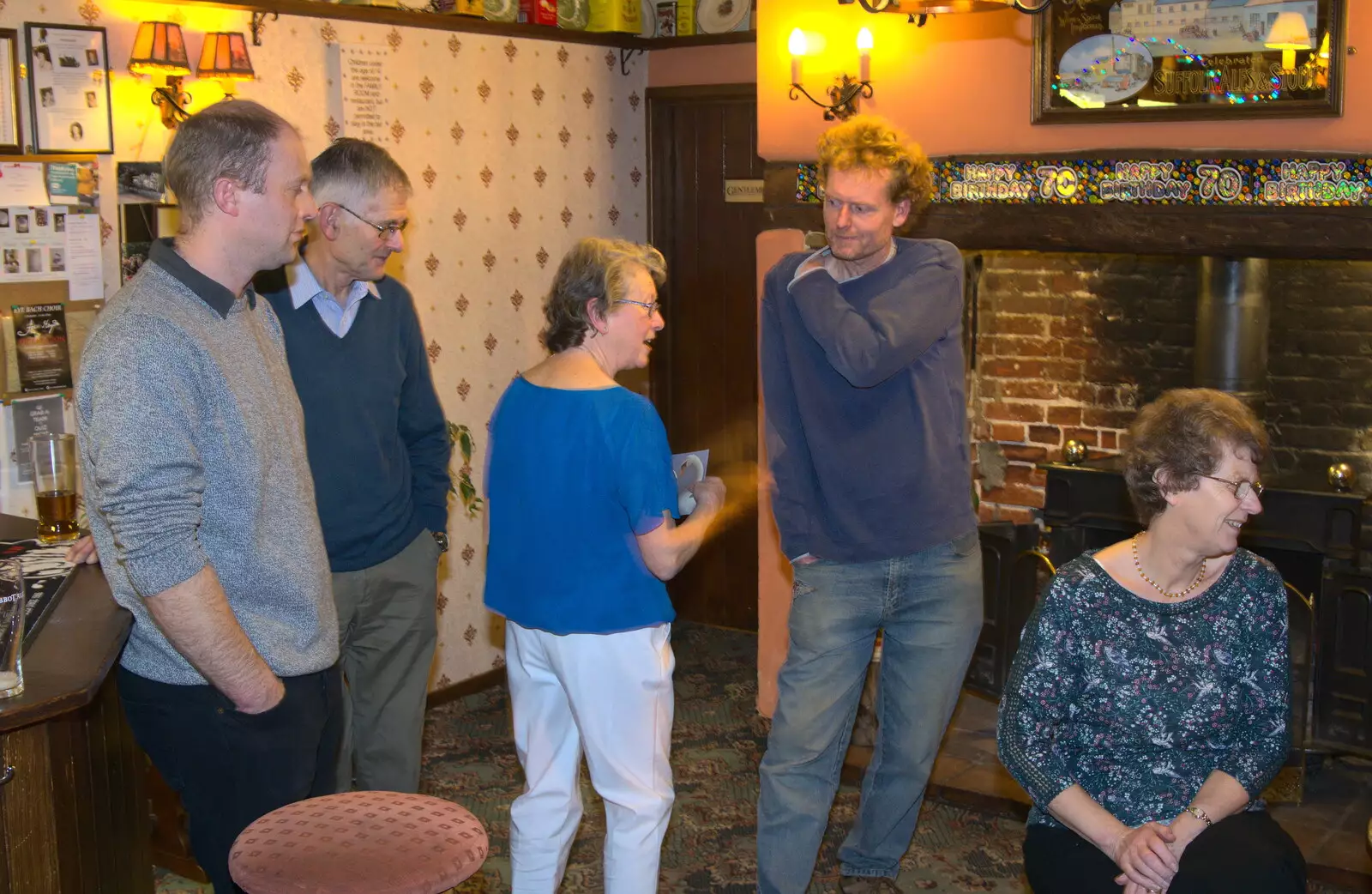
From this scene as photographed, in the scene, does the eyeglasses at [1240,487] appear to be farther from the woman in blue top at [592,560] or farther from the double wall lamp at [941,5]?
the double wall lamp at [941,5]

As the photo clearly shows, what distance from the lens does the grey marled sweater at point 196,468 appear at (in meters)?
1.91

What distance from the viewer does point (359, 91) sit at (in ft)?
13.6

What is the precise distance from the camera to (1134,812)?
2.28 metres

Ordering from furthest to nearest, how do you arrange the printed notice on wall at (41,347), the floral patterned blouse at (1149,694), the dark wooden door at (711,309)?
1. the dark wooden door at (711,309)
2. the printed notice on wall at (41,347)
3. the floral patterned blouse at (1149,694)

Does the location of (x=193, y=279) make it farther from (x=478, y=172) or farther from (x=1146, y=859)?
(x=478, y=172)

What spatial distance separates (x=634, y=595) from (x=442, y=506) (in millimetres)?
848

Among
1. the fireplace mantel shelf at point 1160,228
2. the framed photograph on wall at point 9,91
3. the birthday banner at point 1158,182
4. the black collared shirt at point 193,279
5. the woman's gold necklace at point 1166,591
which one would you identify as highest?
the framed photograph on wall at point 9,91

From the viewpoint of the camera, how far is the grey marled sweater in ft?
6.26

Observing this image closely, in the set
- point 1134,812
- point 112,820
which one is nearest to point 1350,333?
point 1134,812

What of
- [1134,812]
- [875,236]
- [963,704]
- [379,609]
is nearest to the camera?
[1134,812]

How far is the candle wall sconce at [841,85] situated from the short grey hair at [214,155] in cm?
209

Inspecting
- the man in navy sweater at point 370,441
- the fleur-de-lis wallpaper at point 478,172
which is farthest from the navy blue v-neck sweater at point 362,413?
the fleur-de-lis wallpaper at point 478,172

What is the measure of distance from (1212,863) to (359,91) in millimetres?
3168

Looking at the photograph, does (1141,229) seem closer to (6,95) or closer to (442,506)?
(442,506)
